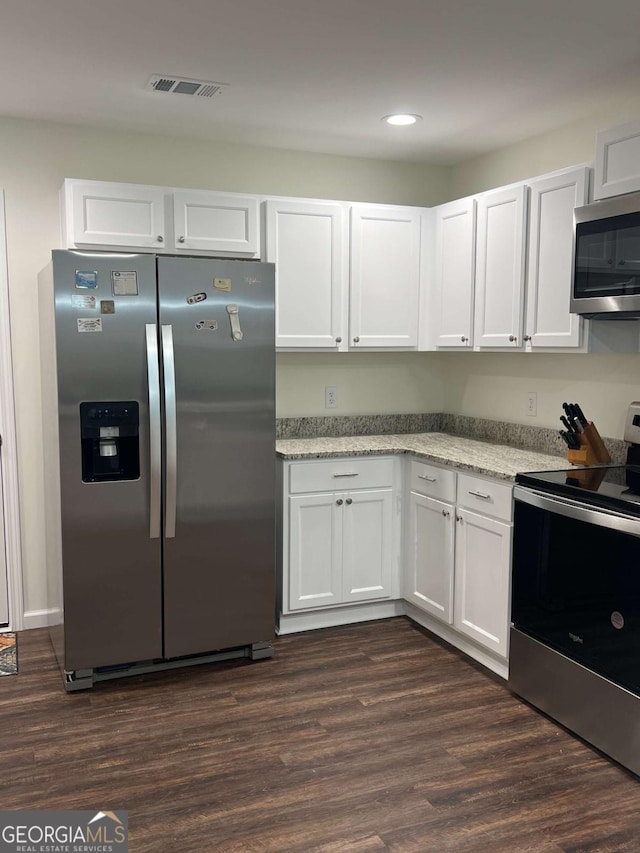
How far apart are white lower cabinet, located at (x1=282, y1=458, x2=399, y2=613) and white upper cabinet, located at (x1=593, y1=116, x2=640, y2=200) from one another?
1.64 m

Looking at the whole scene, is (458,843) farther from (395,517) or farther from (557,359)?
(557,359)

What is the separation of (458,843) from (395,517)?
1.86 m

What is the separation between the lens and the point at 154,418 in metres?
3.11

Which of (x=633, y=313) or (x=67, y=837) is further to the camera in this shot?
(x=633, y=313)

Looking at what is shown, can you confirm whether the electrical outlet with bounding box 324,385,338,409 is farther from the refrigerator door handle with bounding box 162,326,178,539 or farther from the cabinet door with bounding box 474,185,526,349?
the refrigerator door handle with bounding box 162,326,178,539

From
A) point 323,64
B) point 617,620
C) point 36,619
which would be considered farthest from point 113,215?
point 617,620

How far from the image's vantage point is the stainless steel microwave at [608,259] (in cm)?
277

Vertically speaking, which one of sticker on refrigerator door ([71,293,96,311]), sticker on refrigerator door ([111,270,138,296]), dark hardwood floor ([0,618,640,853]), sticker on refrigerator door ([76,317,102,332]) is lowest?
dark hardwood floor ([0,618,640,853])

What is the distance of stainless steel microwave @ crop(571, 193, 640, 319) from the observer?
2773 millimetres

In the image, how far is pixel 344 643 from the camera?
369 centimetres

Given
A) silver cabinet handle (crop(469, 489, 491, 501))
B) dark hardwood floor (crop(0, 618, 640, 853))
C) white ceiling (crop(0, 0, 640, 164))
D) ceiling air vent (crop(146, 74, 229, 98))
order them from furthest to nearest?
silver cabinet handle (crop(469, 489, 491, 501)), ceiling air vent (crop(146, 74, 229, 98)), white ceiling (crop(0, 0, 640, 164)), dark hardwood floor (crop(0, 618, 640, 853))

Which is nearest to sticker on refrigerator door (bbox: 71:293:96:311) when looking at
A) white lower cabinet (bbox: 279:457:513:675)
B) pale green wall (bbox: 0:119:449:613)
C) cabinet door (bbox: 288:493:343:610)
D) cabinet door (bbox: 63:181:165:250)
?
cabinet door (bbox: 63:181:165:250)

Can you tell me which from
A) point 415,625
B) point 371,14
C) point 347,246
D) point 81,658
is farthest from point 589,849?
point 347,246

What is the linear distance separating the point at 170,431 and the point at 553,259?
1.79 metres
